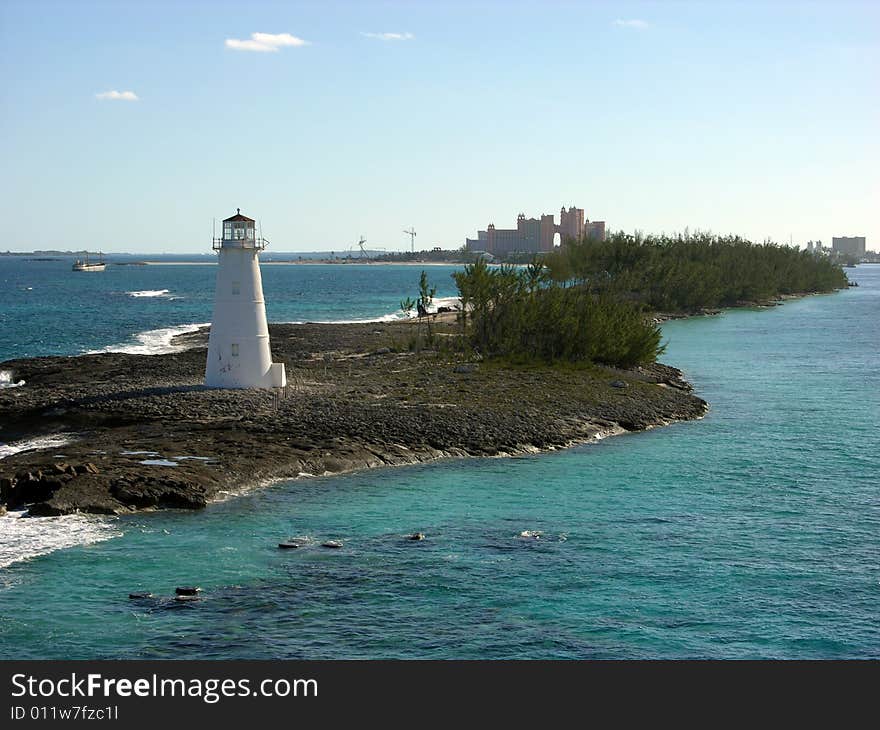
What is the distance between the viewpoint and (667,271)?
11725 centimetres

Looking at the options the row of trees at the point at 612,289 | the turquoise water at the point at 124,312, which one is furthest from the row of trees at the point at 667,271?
the turquoise water at the point at 124,312

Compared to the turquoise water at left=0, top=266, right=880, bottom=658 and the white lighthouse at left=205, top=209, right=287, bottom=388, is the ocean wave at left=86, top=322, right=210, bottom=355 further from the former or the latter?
the turquoise water at left=0, top=266, right=880, bottom=658

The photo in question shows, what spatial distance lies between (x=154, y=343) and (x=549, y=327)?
31.5 m

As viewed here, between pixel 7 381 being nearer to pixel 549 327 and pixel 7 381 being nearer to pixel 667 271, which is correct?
pixel 549 327

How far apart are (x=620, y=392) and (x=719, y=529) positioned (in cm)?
2103

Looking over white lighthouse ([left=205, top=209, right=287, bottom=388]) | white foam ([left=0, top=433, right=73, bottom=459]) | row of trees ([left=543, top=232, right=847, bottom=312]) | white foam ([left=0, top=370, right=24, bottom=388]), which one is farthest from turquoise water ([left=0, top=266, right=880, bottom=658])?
row of trees ([left=543, top=232, right=847, bottom=312])

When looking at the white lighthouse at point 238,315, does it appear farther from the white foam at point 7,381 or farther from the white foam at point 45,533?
the white foam at point 45,533

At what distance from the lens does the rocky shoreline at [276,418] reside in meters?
34.5

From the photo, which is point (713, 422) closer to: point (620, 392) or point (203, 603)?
point (620, 392)

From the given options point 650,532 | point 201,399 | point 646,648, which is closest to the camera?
point 646,648

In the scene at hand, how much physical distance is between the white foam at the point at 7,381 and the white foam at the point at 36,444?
13.2 metres
